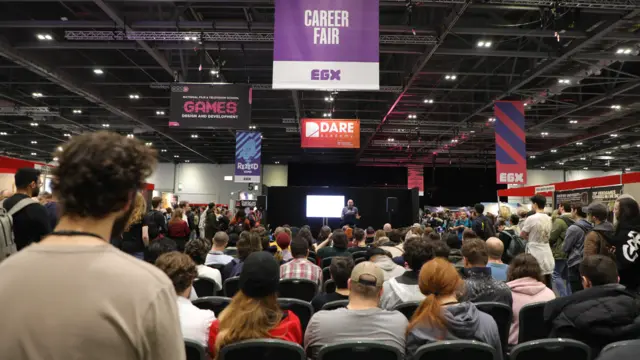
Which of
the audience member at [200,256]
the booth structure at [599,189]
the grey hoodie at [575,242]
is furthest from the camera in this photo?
the booth structure at [599,189]

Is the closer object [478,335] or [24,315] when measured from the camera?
[24,315]

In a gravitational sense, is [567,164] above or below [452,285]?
above

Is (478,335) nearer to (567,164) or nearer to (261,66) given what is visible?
(261,66)

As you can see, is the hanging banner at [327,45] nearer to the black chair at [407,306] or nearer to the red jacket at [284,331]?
the black chair at [407,306]

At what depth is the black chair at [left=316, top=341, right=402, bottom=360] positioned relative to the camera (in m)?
2.18

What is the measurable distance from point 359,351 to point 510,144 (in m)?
10.9

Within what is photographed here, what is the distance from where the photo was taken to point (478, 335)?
2.46 meters

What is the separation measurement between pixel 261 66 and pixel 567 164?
991 inches

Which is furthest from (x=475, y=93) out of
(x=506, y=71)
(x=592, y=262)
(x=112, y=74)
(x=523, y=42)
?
(x=592, y=262)

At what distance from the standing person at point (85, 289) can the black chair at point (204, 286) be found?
3604 mm

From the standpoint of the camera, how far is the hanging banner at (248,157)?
15.1 m

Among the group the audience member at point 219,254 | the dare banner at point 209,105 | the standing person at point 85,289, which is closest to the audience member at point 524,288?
the standing person at point 85,289

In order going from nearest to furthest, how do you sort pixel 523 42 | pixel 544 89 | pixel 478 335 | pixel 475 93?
pixel 478 335, pixel 523 42, pixel 544 89, pixel 475 93

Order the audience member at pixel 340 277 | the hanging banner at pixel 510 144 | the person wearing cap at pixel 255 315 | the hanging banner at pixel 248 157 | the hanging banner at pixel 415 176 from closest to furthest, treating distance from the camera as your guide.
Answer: the person wearing cap at pixel 255 315
the audience member at pixel 340 277
the hanging banner at pixel 510 144
the hanging banner at pixel 248 157
the hanging banner at pixel 415 176
